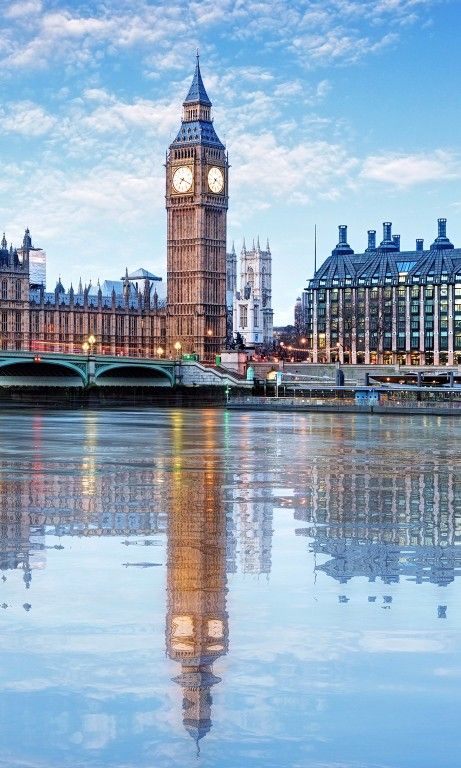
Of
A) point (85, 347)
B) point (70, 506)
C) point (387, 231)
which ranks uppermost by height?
point (387, 231)

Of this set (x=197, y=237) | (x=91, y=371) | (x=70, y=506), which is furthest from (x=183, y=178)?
Result: (x=70, y=506)

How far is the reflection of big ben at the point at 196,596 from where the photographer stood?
335 inches

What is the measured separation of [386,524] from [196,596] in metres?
6.47

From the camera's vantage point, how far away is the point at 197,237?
16688 cm

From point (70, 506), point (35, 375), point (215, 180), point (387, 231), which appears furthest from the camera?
point (387, 231)

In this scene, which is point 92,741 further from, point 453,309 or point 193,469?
point 453,309

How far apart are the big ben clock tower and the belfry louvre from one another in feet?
79.2

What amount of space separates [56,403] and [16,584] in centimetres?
10985

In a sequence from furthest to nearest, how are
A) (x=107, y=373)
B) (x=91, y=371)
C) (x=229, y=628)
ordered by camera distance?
1. (x=107, y=373)
2. (x=91, y=371)
3. (x=229, y=628)

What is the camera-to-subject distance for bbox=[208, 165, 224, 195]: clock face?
549 feet

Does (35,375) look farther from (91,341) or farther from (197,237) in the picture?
(197,237)

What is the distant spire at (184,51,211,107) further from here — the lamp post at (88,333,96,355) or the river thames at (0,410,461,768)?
the river thames at (0,410,461,768)

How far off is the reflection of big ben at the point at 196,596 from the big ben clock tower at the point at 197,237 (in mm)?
145114

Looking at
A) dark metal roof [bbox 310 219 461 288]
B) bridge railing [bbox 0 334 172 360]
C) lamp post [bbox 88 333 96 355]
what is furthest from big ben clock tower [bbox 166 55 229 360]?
dark metal roof [bbox 310 219 461 288]
